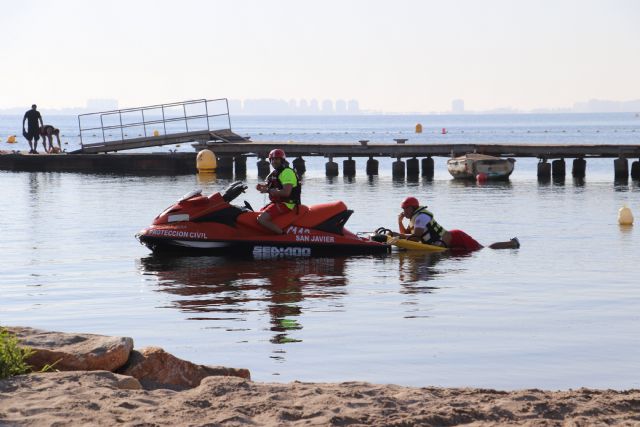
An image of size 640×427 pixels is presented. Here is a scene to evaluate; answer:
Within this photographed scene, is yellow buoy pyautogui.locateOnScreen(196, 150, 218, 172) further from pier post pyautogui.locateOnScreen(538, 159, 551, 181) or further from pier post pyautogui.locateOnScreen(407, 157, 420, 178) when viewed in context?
pier post pyautogui.locateOnScreen(538, 159, 551, 181)

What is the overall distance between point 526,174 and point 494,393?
42.7m

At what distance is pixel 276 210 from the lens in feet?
61.0

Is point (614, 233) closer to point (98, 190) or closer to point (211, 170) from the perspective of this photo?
point (98, 190)

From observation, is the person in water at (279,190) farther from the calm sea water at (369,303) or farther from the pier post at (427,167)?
the pier post at (427,167)

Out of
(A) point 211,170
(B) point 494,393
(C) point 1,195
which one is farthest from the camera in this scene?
(A) point 211,170

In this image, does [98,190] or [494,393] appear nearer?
[494,393]

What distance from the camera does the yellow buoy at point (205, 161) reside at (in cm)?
4506

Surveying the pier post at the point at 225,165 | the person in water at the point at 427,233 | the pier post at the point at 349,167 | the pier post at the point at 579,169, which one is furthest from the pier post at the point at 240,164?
the person in water at the point at 427,233

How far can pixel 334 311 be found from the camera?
13.9 m

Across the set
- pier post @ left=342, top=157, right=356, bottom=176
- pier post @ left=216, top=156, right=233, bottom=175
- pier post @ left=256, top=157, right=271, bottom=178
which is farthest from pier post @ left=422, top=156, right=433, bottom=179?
pier post @ left=216, top=156, right=233, bottom=175

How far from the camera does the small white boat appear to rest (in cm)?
4256

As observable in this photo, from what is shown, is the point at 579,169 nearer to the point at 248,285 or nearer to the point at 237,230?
the point at 237,230

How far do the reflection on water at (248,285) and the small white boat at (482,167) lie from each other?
24342 mm

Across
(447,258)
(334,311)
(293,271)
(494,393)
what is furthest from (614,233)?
(494,393)
